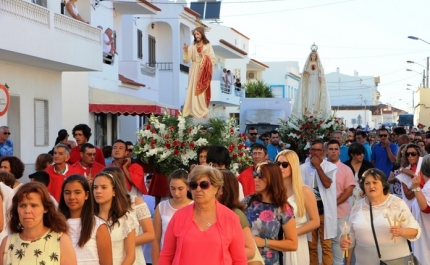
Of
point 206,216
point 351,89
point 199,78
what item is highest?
point 351,89

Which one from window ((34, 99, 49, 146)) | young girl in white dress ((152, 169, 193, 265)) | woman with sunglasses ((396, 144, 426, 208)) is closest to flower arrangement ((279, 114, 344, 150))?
window ((34, 99, 49, 146))

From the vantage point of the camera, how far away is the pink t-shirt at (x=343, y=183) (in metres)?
11.8

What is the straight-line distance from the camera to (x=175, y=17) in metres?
38.8

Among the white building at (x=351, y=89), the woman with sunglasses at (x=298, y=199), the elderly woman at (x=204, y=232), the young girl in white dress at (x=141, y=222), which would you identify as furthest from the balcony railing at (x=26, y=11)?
the white building at (x=351, y=89)

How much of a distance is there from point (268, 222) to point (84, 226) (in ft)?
5.12

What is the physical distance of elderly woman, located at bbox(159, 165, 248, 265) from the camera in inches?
233

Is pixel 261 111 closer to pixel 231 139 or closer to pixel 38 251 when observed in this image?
pixel 231 139

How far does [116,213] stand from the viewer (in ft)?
23.9

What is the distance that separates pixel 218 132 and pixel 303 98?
38.6ft

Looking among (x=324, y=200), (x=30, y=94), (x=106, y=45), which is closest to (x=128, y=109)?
(x=106, y=45)

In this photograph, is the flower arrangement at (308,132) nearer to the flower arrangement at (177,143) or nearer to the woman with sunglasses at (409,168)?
the flower arrangement at (177,143)

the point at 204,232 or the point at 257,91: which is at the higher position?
the point at 257,91

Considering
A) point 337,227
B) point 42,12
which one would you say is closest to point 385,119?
point 42,12

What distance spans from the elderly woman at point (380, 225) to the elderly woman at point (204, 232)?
2.13m
